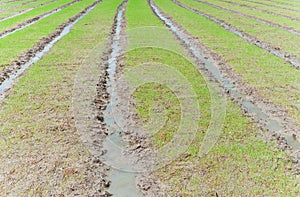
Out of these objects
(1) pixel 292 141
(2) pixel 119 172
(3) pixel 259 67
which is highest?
(3) pixel 259 67

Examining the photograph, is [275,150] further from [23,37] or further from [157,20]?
[157,20]

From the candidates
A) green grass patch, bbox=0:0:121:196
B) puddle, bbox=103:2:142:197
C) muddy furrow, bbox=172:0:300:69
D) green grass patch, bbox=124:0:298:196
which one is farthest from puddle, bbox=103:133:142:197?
muddy furrow, bbox=172:0:300:69

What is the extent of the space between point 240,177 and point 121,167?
2.72 metres

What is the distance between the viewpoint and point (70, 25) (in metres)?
24.6

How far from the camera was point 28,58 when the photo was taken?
51.7 feet

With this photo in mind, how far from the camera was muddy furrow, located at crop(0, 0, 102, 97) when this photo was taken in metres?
12.8

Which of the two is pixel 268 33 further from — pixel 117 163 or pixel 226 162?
pixel 117 163

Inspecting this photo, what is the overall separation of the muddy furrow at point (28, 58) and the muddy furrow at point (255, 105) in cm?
809

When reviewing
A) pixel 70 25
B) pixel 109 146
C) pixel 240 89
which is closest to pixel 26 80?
pixel 109 146

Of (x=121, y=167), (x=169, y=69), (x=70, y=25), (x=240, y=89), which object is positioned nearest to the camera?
(x=121, y=167)

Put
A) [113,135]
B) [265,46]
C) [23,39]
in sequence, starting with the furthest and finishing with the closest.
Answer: [23,39]
[265,46]
[113,135]

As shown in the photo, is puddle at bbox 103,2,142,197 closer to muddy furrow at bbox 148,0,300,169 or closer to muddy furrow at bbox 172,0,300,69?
muddy furrow at bbox 148,0,300,169

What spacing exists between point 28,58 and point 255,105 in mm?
11415

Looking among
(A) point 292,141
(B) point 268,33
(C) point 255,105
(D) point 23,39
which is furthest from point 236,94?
(D) point 23,39
